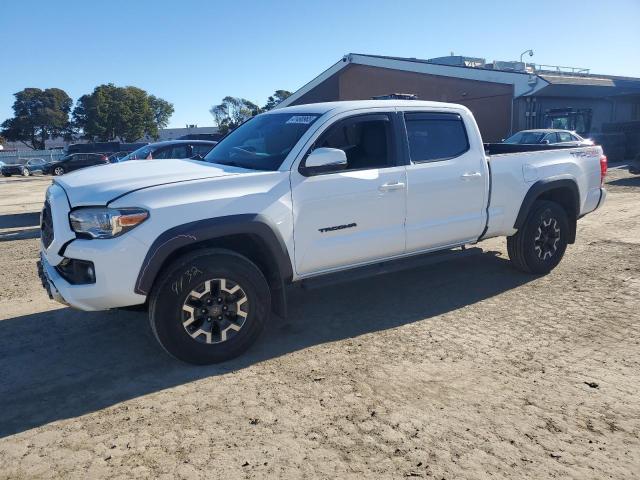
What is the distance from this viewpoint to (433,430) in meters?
3.03

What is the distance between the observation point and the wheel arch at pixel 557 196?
5695 mm

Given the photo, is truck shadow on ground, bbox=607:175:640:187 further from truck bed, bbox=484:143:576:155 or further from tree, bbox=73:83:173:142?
tree, bbox=73:83:173:142

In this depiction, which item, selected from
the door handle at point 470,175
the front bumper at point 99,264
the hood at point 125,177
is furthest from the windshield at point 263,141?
the door handle at point 470,175

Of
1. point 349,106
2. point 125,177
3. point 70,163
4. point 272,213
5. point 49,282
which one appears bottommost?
point 49,282

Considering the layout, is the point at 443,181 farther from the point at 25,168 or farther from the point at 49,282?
the point at 25,168

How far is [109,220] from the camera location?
3.52 m

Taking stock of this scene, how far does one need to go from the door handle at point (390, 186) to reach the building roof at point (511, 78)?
2354 centimetres

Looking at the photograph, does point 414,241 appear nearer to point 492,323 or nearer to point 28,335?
point 492,323

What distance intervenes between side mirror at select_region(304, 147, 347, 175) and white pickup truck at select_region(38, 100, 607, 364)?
0.5 inches

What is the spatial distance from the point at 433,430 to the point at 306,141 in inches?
97.6

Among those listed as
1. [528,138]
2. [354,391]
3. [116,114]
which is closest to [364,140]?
[354,391]

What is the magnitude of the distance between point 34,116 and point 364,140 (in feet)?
286

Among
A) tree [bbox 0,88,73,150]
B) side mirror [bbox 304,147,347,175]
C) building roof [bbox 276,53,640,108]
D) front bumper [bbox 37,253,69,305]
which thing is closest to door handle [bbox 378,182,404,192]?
side mirror [bbox 304,147,347,175]

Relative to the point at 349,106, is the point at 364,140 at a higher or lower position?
lower
